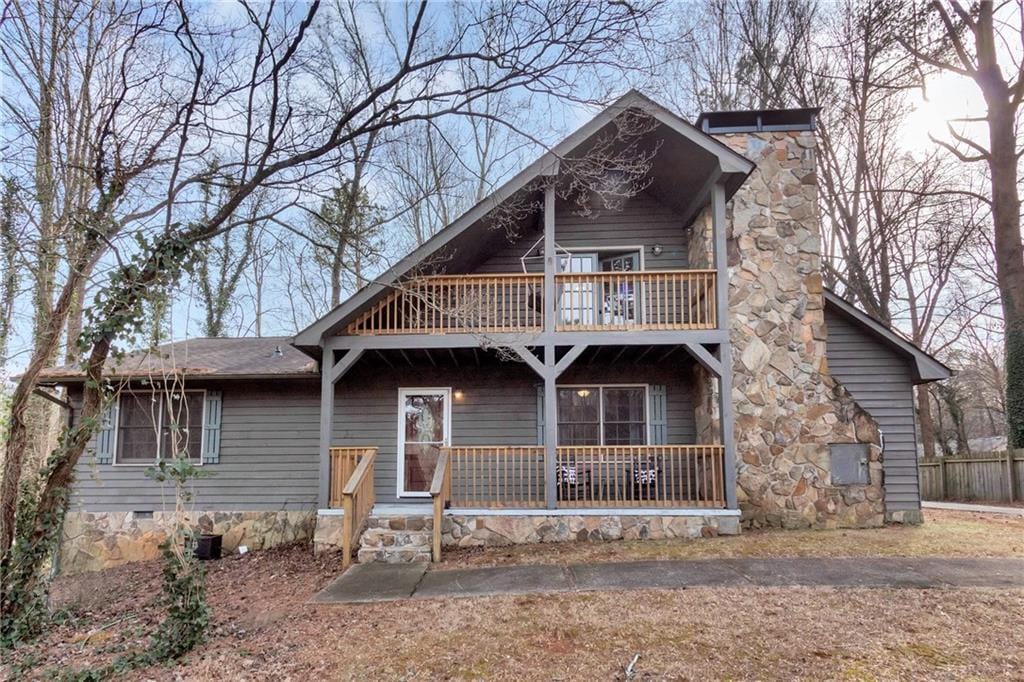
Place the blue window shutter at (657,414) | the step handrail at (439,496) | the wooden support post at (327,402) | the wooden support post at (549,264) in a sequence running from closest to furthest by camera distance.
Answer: the step handrail at (439,496)
the wooden support post at (327,402)
the wooden support post at (549,264)
the blue window shutter at (657,414)

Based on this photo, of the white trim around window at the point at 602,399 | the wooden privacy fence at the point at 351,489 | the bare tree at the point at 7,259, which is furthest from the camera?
the white trim around window at the point at 602,399

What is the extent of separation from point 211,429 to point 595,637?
317 inches

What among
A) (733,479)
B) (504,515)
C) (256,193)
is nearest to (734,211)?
(733,479)

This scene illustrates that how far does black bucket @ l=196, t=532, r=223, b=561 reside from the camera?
9.50m

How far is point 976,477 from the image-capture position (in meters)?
16.1

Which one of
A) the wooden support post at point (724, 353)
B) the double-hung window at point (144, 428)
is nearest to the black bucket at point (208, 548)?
the double-hung window at point (144, 428)

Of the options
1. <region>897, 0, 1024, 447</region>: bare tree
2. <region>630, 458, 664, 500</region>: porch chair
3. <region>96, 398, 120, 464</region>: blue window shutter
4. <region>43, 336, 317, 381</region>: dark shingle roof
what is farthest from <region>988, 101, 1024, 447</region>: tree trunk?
<region>96, 398, 120, 464</region>: blue window shutter

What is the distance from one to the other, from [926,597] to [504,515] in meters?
4.85

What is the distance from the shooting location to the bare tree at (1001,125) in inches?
563

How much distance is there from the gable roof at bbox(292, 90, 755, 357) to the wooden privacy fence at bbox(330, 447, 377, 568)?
164 centimetres

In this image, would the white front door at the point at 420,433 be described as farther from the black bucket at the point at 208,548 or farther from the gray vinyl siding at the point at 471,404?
the black bucket at the point at 208,548

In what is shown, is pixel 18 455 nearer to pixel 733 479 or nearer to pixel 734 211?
pixel 733 479

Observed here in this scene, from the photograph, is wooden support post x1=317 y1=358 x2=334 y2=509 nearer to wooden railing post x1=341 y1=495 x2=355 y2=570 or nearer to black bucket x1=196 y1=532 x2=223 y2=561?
wooden railing post x1=341 y1=495 x2=355 y2=570

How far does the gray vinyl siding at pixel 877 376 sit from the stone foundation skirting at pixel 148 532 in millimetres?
9038
